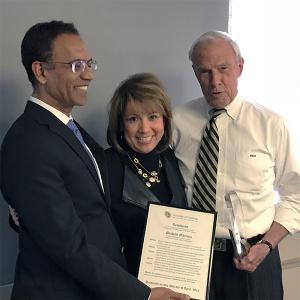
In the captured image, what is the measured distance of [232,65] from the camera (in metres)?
1.92

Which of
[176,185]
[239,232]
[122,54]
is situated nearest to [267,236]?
[239,232]

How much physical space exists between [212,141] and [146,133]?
308 millimetres

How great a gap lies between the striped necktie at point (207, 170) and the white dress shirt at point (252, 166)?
2 centimetres

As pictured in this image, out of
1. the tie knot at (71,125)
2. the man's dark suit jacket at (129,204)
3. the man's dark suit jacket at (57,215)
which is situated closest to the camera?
the man's dark suit jacket at (57,215)

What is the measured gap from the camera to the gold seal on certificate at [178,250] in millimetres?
1635

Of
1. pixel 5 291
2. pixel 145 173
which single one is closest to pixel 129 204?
pixel 145 173

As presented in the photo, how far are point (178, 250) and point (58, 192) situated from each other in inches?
20.5

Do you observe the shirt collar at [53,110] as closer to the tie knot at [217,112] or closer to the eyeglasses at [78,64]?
the eyeglasses at [78,64]

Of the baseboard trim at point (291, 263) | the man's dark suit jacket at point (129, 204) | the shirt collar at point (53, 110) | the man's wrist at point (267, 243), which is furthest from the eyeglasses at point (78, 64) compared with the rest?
the baseboard trim at point (291, 263)

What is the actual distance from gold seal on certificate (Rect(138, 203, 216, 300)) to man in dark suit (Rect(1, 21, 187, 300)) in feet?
0.25

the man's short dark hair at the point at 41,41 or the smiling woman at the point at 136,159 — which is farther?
the smiling woman at the point at 136,159

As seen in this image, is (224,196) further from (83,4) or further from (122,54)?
(83,4)

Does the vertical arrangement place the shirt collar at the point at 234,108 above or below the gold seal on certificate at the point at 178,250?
above

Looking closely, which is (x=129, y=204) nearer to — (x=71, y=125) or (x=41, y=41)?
(x=71, y=125)
